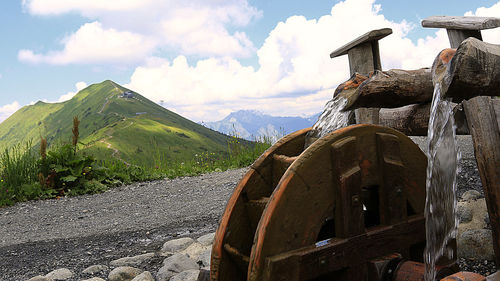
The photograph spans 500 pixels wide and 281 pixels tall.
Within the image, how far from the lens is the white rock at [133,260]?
409 cm

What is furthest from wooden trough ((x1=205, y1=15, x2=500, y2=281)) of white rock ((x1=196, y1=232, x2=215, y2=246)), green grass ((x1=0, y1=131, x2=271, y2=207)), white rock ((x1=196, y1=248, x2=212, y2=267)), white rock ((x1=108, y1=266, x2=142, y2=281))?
green grass ((x1=0, y1=131, x2=271, y2=207))

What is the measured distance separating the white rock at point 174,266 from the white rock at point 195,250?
0.20 m

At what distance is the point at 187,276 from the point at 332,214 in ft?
5.95

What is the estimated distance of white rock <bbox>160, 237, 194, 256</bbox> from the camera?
4.36 meters

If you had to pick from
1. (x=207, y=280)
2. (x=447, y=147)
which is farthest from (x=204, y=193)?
(x=447, y=147)

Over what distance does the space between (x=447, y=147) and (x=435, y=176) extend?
0.21 metres

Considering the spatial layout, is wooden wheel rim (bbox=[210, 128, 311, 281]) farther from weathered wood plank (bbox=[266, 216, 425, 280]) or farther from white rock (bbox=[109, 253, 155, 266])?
white rock (bbox=[109, 253, 155, 266])

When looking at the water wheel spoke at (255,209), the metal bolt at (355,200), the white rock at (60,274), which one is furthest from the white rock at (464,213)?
the white rock at (60,274)

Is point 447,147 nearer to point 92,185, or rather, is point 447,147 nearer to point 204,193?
point 204,193

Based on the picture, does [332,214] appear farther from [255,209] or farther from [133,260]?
[133,260]

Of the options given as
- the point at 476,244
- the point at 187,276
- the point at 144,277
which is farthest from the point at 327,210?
the point at 476,244

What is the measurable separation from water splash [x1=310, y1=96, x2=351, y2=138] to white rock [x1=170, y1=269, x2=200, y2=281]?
163 cm

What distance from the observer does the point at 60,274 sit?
13.0 ft

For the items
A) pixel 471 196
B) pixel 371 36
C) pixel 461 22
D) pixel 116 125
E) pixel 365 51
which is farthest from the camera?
pixel 116 125
